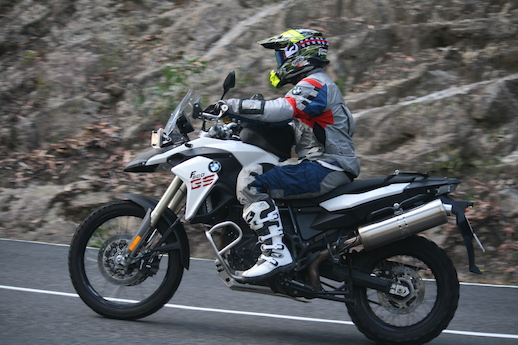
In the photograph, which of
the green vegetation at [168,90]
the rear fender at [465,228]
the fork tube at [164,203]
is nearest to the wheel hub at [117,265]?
the fork tube at [164,203]

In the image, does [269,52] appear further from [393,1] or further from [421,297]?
[421,297]

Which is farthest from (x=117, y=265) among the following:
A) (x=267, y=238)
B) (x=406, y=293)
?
(x=406, y=293)

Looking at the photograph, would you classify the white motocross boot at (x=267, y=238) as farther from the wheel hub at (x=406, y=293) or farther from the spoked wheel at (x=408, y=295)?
the wheel hub at (x=406, y=293)

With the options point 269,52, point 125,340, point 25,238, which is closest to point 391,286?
point 125,340

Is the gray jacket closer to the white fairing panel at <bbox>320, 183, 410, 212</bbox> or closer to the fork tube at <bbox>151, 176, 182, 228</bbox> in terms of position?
the white fairing panel at <bbox>320, 183, 410, 212</bbox>

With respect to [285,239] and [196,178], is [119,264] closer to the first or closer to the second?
[196,178]

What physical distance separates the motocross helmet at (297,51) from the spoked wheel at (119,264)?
153 cm

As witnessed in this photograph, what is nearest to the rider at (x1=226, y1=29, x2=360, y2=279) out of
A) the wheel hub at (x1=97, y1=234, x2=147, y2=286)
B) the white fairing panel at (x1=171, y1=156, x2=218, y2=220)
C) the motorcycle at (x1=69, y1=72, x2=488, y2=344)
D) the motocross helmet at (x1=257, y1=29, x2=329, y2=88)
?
the motocross helmet at (x1=257, y1=29, x2=329, y2=88)

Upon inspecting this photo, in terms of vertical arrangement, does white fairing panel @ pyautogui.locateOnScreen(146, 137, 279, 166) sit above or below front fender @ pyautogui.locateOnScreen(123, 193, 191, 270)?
above

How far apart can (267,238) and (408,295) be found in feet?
3.55

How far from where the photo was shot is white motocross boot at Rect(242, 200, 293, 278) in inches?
192

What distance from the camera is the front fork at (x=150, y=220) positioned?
17.1ft

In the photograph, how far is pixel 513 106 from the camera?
34.0 ft

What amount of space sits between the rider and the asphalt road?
642mm
